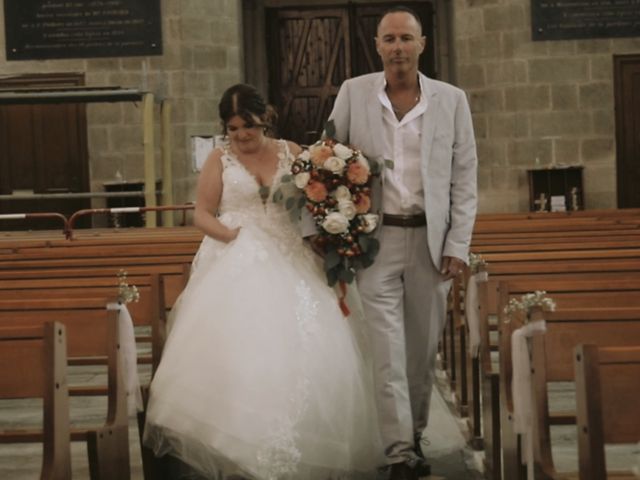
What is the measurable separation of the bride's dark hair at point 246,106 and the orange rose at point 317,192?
1.23ft

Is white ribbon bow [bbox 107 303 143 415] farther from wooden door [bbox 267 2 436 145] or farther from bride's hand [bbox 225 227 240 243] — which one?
wooden door [bbox 267 2 436 145]

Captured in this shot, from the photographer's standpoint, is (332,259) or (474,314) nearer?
(332,259)

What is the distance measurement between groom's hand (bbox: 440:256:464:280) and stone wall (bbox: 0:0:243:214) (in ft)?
31.7

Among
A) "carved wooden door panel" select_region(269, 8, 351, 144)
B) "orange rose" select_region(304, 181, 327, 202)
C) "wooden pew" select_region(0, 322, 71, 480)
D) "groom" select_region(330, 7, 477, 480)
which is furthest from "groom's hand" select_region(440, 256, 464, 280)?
"carved wooden door panel" select_region(269, 8, 351, 144)

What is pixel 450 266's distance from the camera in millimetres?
3771

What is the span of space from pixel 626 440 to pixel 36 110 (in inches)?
466

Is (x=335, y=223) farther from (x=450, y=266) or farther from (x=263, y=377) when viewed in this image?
(x=263, y=377)

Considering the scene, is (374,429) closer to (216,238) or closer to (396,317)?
(396,317)

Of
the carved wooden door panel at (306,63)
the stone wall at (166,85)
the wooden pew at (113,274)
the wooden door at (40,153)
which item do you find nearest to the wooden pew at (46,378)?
the wooden pew at (113,274)

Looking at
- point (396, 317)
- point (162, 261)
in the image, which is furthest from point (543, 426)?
point (162, 261)

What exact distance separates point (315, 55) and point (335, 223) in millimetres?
11201

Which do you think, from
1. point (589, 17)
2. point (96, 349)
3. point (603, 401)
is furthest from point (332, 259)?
point (589, 17)

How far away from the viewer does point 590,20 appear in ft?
43.3

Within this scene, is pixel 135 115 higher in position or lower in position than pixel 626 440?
higher
